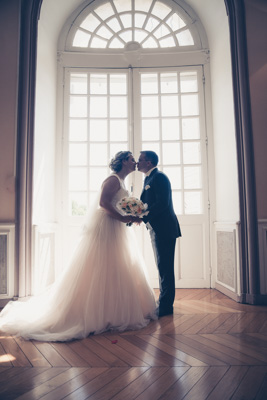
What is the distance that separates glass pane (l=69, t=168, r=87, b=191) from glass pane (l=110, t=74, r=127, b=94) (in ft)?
4.23

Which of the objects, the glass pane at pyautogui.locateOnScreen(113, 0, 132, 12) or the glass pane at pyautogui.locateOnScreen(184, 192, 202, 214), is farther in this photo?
the glass pane at pyautogui.locateOnScreen(113, 0, 132, 12)

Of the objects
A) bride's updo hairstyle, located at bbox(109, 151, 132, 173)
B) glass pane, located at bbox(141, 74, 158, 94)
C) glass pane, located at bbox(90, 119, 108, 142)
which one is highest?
glass pane, located at bbox(141, 74, 158, 94)

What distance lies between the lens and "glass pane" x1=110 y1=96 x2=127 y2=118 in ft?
14.4

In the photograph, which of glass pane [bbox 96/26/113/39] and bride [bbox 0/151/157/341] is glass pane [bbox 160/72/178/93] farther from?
bride [bbox 0/151/157/341]

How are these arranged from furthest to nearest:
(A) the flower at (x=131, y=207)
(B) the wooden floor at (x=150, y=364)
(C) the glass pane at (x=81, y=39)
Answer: (C) the glass pane at (x=81, y=39)
(A) the flower at (x=131, y=207)
(B) the wooden floor at (x=150, y=364)

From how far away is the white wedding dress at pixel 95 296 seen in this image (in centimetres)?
244

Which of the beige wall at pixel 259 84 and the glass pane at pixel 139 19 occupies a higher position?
the glass pane at pixel 139 19

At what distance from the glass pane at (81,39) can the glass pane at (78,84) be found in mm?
506

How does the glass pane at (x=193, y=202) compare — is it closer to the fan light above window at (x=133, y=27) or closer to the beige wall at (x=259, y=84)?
the beige wall at (x=259, y=84)

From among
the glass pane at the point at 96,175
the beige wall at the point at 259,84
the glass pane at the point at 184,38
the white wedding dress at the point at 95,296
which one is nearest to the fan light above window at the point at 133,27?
the glass pane at the point at 184,38

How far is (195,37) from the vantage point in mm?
4465

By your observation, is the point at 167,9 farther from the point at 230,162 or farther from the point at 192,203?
the point at 192,203

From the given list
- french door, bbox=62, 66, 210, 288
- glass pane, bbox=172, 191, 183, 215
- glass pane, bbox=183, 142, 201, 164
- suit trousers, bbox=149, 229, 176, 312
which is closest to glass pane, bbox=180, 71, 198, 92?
french door, bbox=62, 66, 210, 288

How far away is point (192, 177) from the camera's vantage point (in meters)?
4.30
